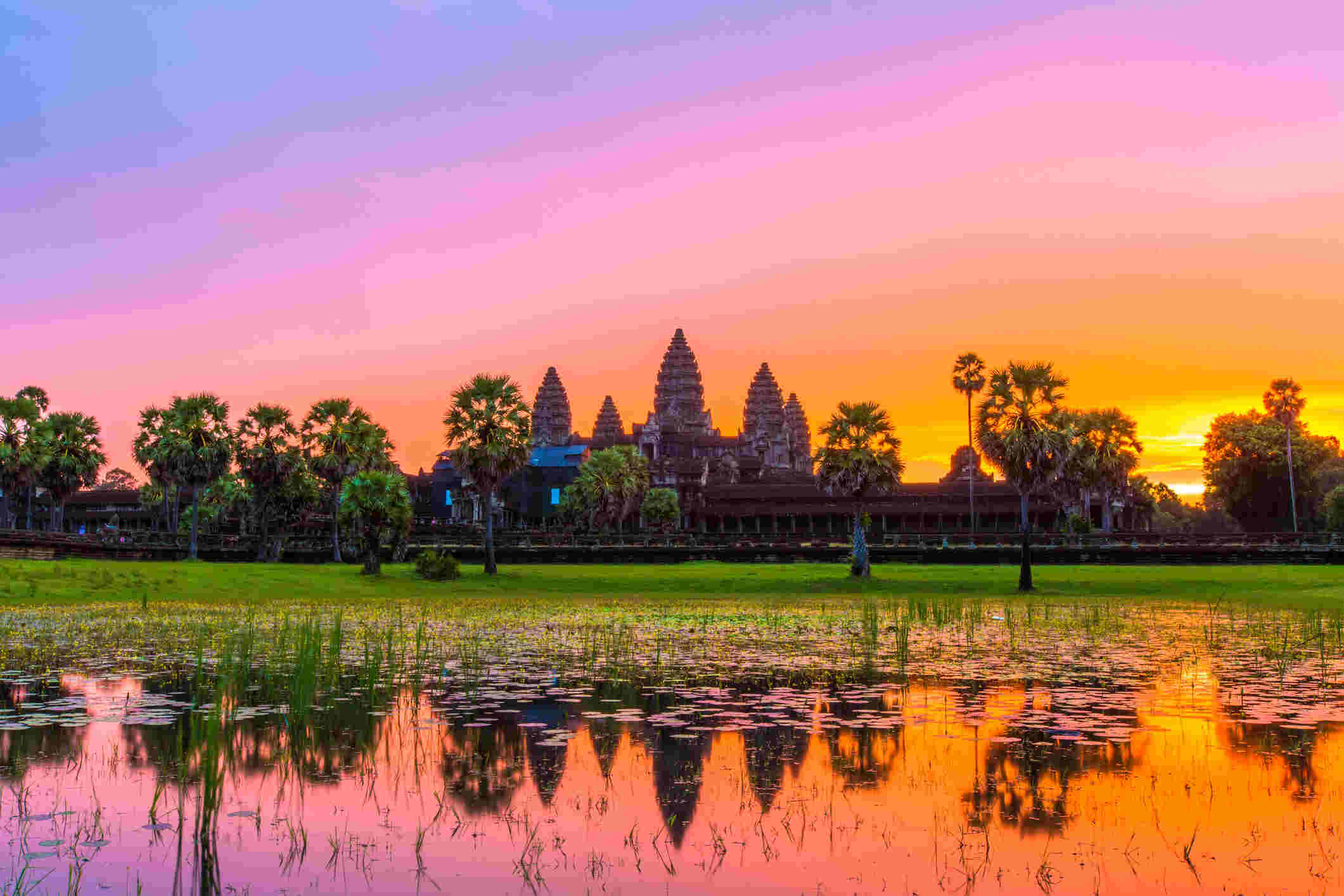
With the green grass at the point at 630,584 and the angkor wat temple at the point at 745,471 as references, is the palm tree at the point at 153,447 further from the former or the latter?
the angkor wat temple at the point at 745,471

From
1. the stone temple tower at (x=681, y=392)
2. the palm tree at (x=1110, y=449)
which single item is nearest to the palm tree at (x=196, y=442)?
the palm tree at (x=1110, y=449)

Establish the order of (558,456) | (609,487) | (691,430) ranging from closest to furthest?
1. (609,487)
2. (558,456)
3. (691,430)

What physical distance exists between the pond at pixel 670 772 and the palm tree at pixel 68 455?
70173 mm

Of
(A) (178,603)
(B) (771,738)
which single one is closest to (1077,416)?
(A) (178,603)

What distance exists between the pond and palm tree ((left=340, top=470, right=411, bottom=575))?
38860mm

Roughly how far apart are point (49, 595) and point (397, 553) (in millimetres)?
25861

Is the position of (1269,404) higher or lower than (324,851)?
higher

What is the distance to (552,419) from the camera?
19425 centimetres

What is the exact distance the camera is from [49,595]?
43.1 meters

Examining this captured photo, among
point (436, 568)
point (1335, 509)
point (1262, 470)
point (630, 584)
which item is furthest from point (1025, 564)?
point (1262, 470)

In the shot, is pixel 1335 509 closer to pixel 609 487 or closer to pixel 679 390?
pixel 609 487

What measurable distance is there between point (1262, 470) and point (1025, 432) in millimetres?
82872

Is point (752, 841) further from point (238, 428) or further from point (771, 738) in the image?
point (238, 428)

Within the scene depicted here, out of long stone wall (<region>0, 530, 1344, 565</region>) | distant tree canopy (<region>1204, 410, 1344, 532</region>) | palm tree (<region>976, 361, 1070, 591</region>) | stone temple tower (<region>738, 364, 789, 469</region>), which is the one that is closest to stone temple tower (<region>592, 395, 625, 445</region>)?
stone temple tower (<region>738, 364, 789, 469</region>)
